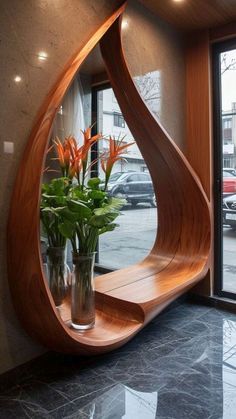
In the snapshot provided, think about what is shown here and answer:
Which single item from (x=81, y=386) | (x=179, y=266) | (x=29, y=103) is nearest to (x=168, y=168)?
(x=179, y=266)

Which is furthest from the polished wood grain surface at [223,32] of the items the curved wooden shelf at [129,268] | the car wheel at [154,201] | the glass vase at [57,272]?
the glass vase at [57,272]

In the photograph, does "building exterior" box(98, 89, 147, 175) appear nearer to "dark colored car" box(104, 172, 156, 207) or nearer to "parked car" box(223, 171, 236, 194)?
"dark colored car" box(104, 172, 156, 207)

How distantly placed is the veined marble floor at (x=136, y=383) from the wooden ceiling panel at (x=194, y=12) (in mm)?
2312

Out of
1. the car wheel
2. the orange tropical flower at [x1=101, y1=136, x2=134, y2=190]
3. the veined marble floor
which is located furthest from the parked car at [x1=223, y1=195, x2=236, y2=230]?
the orange tropical flower at [x1=101, y1=136, x2=134, y2=190]

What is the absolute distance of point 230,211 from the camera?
282 cm

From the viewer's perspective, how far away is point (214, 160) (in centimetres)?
284

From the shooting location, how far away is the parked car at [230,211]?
281 centimetres

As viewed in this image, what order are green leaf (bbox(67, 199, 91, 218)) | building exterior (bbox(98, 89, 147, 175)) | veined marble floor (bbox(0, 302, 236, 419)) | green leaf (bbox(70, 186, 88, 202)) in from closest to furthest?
veined marble floor (bbox(0, 302, 236, 419)) → green leaf (bbox(67, 199, 91, 218)) → green leaf (bbox(70, 186, 88, 202)) → building exterior (bbox(98, 89, 147, 175))

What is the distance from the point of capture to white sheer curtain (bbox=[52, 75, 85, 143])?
6.20ft

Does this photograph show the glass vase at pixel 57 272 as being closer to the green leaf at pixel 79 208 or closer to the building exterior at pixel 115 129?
the green leaf at pixel 79 208

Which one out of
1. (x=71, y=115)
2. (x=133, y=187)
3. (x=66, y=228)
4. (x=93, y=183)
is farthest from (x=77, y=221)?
(x=133, y=187)

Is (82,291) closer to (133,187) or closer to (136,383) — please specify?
(136,383)

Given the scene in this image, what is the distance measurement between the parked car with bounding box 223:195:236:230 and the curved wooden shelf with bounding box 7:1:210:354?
0.90ft

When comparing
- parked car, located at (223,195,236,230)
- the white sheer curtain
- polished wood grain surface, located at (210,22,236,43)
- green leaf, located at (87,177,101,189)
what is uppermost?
polished wood grain surface, located at (210,22,236,43)
